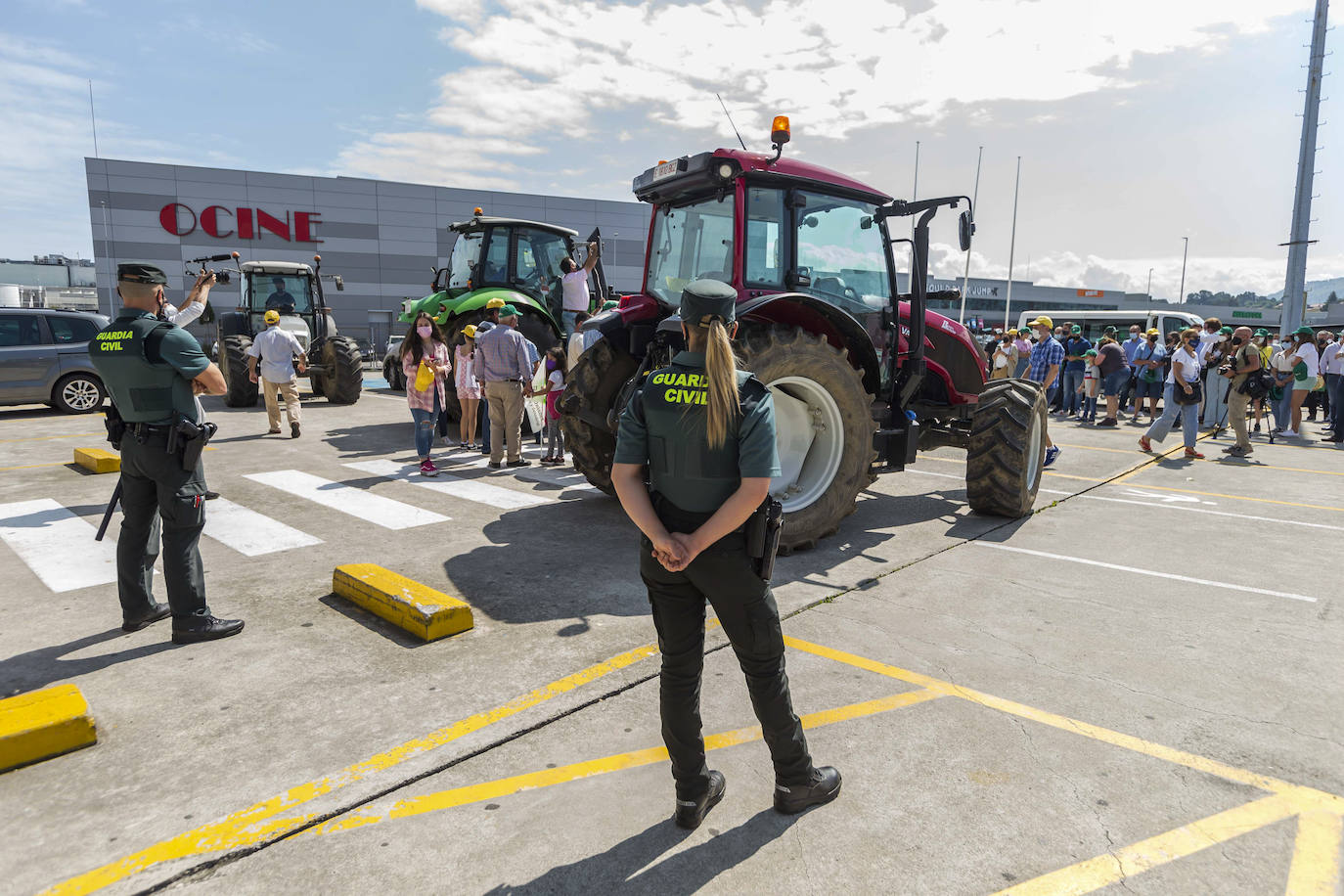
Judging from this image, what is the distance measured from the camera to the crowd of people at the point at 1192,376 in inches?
420

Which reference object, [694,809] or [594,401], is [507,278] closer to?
[594,401]

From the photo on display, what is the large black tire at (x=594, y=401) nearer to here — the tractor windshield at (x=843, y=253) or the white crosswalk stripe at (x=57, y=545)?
the tractor windshield at (x=843, y=253)

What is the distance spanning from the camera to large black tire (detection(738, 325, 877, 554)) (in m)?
5.29

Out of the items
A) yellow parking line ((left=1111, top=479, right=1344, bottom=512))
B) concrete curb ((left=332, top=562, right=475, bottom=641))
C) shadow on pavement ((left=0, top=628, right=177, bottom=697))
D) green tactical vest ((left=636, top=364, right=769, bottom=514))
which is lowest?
shadow on pavement ((left=0, top=628, right=177, bottom=697))

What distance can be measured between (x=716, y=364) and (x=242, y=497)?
6483mm

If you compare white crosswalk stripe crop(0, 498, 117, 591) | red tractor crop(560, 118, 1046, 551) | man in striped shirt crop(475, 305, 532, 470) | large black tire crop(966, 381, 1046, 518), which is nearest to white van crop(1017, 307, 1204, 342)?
large black tire crop(966, 381, 1046, 518)

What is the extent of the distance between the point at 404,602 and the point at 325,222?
41.4 metres

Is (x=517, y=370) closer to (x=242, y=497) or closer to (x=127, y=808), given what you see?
(x=242, y=497)

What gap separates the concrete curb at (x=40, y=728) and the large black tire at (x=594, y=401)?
3742 mm

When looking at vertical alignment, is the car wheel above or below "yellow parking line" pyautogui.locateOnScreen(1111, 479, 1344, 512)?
above

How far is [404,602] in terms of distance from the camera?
4.22 metres

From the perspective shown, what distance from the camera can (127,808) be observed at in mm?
2693

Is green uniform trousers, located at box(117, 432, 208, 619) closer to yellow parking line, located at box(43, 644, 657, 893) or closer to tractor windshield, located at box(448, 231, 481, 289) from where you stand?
yellow parking line, located at box(43, 644, 657, 893)

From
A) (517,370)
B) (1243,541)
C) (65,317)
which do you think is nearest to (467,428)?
(517,370)
